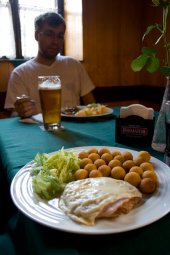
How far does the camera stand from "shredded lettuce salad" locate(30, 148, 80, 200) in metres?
0.47

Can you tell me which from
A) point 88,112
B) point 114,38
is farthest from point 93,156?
point 114,38

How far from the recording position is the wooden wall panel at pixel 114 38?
→ 3029 mm

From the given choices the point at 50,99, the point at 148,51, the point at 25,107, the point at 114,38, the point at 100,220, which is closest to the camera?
the point at 100,220

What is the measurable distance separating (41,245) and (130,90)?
10.9ft

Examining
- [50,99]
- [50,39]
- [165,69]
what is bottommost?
[50,99]

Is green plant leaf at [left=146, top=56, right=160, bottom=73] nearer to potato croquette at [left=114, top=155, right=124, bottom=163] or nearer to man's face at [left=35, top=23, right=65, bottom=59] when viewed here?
potato croquette at [left=114, top=155, right=124, bottom=163]

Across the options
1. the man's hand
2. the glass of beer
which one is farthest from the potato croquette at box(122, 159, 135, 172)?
the man's hand

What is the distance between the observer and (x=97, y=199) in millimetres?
404

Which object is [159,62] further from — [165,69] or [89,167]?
[89,167]

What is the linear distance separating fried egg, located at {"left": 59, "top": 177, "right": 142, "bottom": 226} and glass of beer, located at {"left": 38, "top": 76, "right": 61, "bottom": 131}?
2.01 ft

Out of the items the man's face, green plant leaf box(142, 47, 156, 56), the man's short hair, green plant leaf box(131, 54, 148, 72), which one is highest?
the man's short hair

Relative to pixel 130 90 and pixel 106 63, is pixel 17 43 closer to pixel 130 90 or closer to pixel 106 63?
pixel 106 63

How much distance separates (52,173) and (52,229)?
0.52ft

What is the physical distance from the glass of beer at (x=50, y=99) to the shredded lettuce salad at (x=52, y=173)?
1.46 ft
